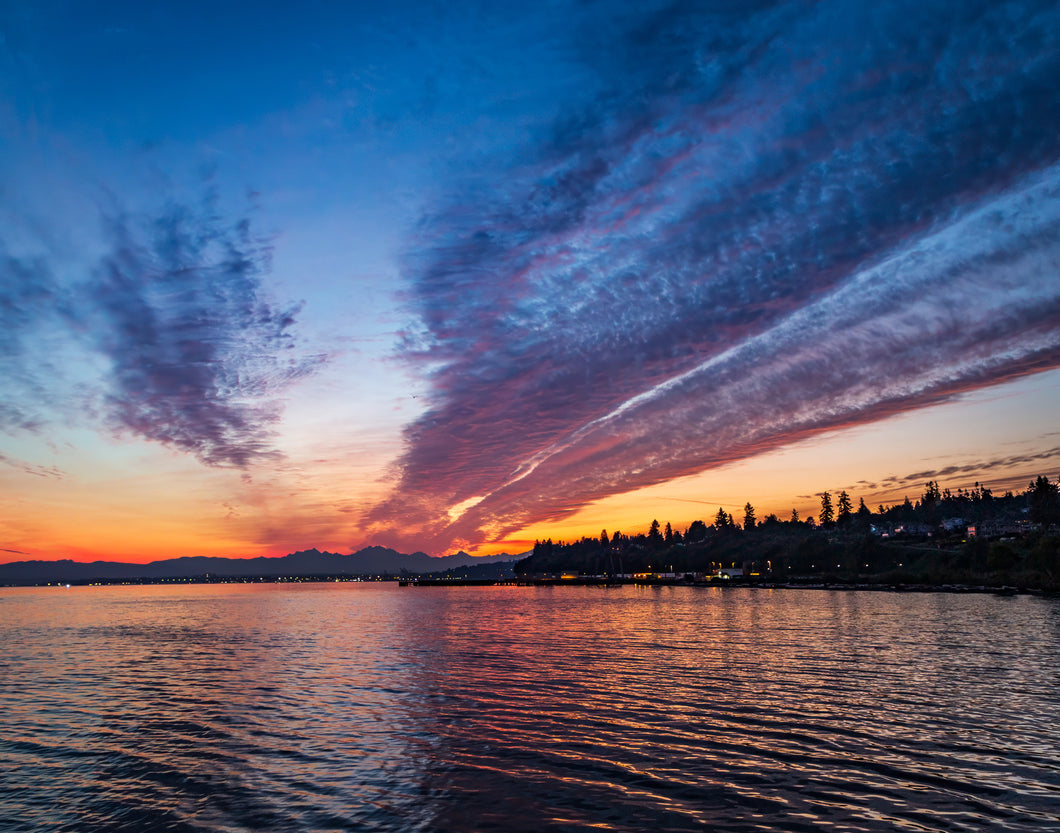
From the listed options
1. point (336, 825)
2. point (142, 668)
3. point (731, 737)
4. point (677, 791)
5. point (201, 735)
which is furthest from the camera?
point (142, 668)

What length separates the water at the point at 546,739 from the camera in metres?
20.8

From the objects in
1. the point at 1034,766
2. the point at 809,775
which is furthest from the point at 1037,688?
the point at 809,775

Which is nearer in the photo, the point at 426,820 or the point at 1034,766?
the point at 426,820

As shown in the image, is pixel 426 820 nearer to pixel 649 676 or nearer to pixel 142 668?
pixel 649 676

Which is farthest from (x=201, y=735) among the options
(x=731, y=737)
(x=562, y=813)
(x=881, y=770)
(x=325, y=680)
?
(x=881, y=770)

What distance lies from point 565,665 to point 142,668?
39.9 metres

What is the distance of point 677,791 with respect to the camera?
864 inches

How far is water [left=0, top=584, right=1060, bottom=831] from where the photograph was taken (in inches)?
821

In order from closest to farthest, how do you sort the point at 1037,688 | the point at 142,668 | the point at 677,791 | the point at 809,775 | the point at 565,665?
the point at 677,791
the point at 809,775
the point at 1037,688
the point at 565,665
the point at 142,668

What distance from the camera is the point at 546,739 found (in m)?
29.5

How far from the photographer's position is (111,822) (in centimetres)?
2122

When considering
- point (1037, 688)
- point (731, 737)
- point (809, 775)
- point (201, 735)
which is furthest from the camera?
point (1037, 688)

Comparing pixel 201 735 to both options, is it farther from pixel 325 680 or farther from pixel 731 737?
pixel 731 737

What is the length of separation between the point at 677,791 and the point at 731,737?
8217 mm
